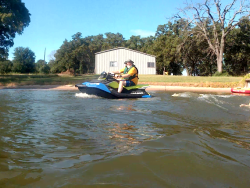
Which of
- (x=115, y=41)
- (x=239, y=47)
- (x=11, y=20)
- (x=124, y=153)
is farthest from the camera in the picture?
(x=115, y=41)

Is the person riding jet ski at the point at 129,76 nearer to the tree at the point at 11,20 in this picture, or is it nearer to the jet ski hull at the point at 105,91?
the jet ski hull at the point at 105,91

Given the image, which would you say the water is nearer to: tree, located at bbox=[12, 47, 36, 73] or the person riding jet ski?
the person riding jet ski

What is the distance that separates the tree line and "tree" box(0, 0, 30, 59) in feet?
27.9

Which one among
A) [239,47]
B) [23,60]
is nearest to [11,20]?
[239,47]

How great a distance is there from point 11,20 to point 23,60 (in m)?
37.8

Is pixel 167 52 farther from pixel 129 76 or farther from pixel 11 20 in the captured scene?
pixel 129 76

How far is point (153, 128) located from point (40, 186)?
2.53 m

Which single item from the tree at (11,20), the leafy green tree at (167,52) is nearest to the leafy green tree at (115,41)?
the leafy green tree at (167,52)

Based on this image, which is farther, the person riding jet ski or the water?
the person riding jet ski

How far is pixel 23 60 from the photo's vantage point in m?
56.7

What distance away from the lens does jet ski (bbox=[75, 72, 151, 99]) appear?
912cm

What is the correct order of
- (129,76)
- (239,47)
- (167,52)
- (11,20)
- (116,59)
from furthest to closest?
(167,52), (239,47), (116,59), (11,20), (129,76)

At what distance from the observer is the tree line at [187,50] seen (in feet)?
99.2

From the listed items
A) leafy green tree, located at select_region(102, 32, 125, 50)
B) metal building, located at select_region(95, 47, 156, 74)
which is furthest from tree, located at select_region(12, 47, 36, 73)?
metal building, located at select_region(95, 47, 156, 74)
